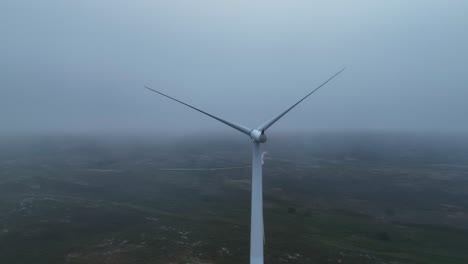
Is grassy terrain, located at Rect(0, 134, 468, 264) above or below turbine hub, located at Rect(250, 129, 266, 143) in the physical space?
below

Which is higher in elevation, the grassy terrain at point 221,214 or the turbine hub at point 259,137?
the turbine hub at point 259,137

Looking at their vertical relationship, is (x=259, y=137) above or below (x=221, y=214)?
above

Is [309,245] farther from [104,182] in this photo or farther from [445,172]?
[445,172]

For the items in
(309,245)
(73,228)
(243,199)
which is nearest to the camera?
(309,245)

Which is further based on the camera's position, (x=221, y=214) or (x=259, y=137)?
(x=221, y=214)

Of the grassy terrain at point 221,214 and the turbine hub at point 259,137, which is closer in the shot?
the turbine hub at point 259,137

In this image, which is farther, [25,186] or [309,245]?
[25,186]

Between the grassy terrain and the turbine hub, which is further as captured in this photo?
the grassy terrain

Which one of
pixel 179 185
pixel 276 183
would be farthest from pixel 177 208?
pixel 276 183
